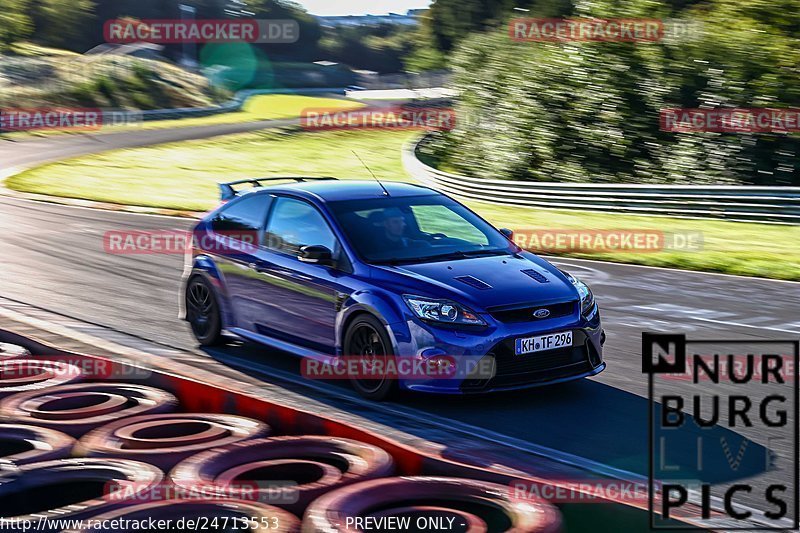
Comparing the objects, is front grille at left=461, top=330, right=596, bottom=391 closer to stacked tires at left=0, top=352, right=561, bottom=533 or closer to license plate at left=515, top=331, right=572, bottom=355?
license plate at left=515, top=331, right=572, bottom=355

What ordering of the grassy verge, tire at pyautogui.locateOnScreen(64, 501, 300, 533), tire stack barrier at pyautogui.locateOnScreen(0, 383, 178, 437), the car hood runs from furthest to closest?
1. the grassy verge
2. the car hood
3. tire stack barrier at pyautogui.locateOnScreen(0, 383, 178, 437)
4. tire at pyautogui.locateOnScreen(64, 501, 300, 533)

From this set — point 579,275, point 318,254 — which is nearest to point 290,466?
point 318,254

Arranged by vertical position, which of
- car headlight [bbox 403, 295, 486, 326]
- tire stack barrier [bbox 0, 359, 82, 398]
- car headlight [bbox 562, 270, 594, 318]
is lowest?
tire stack barrier [bbox 0, 359, 82, 398]

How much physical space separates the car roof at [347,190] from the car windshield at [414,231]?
0.10 m

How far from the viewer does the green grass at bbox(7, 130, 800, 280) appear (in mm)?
17484

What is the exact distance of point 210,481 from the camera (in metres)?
5.24

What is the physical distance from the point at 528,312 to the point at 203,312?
348 cm

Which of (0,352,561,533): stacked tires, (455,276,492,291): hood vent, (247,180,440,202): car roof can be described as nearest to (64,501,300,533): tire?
(0,352,561,533): stacked tires

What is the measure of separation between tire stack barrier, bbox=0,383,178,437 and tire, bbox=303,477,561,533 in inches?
83.0

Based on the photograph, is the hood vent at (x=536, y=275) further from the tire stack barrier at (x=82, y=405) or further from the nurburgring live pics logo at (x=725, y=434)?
the tire stack barrier at (x=82, y=405)

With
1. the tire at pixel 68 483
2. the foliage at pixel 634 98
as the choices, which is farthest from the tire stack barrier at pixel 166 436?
the foliage at pixel 634 98

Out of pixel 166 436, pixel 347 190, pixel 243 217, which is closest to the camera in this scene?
pixel 166 436

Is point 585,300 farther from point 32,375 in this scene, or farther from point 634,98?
point 634,98

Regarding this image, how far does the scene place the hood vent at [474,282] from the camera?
7953mm
